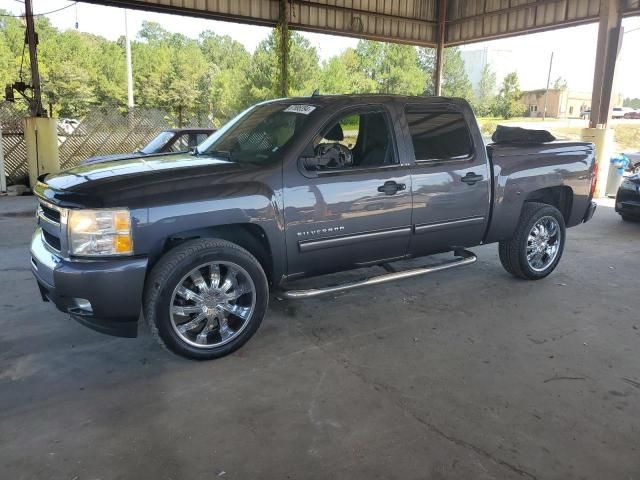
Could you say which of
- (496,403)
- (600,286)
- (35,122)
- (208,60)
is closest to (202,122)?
(35,122)

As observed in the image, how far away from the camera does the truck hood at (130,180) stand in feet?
11.0

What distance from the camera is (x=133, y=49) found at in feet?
205

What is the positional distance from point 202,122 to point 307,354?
1425 centimetres

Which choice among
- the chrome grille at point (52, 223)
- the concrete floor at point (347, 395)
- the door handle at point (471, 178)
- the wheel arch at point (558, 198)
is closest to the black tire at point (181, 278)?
the concrete floor at point (347, 395)

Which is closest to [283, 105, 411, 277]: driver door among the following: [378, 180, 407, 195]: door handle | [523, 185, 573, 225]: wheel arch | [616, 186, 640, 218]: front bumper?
[378, 180, 407, 195]: door handle

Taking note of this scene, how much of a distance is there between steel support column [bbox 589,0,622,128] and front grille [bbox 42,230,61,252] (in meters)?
11.6

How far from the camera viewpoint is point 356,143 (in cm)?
474

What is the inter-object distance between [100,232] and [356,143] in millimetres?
2355

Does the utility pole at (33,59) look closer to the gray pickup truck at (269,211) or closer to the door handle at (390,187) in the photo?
the gray pickup truck at (269,211)

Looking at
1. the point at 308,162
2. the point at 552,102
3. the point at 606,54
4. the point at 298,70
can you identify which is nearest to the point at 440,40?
the point at 606,54

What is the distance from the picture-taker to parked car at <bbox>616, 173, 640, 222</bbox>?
8.83 m

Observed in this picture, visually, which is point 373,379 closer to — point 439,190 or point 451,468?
point 451,468

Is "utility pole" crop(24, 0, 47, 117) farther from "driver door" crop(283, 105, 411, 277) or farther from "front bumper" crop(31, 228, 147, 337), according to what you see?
"front bumper" crop(31, 228, 147, 337)

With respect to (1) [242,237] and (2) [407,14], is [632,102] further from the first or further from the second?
(1) [242,237]
